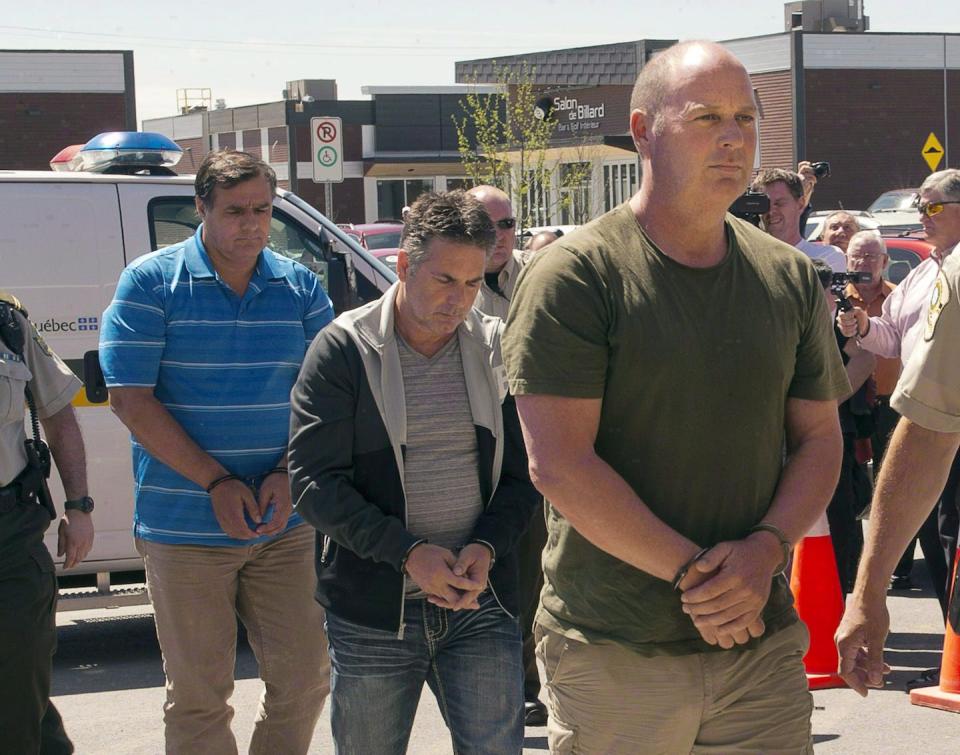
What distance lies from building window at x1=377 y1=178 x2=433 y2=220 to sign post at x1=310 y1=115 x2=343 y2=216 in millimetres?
35186

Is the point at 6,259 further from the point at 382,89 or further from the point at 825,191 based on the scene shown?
the point at 382,89

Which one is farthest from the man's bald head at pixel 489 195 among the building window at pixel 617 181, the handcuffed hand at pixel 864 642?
the building window at pixel 617 181

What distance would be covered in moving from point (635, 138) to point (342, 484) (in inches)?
46.0

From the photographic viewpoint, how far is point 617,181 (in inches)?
1609

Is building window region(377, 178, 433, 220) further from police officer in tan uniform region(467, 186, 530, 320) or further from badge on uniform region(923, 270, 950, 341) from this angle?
badge on uniform region(923, 270, 950, 341)

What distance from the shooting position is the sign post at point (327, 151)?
15.4 m

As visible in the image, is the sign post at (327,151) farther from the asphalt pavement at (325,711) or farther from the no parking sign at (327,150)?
the asphalt pavement at (325,711)

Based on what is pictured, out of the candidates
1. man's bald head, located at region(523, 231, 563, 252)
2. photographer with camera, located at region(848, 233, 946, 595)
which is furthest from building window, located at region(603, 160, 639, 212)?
man's bald head, located at region(523, 231, 563, 252)

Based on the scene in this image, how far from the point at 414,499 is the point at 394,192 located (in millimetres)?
48871

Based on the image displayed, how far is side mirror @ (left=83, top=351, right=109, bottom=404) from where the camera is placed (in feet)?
21.2

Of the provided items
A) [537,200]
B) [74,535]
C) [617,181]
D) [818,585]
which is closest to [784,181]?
[818,585]

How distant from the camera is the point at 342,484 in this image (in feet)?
11.6

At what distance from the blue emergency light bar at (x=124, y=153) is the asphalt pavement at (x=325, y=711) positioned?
8.15ft

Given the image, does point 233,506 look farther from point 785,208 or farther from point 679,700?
point 785,208
